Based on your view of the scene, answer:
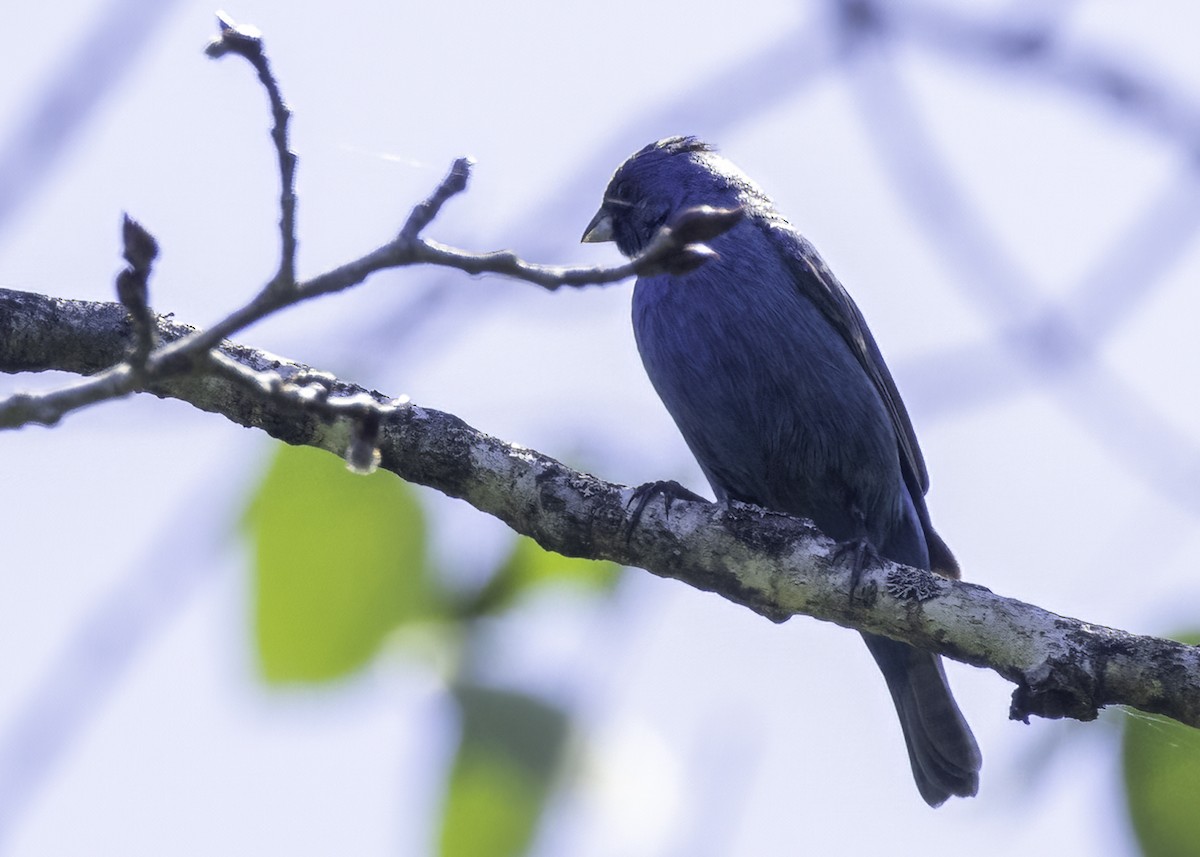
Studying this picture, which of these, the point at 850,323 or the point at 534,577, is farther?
the point at 850,323

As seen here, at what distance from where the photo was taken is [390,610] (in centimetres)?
287

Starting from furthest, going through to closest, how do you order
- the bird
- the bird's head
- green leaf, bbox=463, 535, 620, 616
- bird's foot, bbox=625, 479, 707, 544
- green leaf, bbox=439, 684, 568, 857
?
1. the bird's head
2. the bird
3. bird's foot, bbox=625, 479, 707, 544
4. green leaf, bbox=463, 535, 620, 616
5. green leaf, bbox=439, 684, 568, 857

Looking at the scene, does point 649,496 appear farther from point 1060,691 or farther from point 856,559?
point 1060,691

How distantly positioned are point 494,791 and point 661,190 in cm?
371

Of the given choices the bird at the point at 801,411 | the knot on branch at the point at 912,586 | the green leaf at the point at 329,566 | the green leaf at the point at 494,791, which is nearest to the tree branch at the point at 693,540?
the knot on branch at the point at 912,586

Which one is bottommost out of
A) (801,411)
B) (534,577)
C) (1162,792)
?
(1162,792)

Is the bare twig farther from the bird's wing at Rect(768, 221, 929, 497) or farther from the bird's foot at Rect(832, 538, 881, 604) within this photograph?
the bird's wing at Rect(768, 221, 929, 497)

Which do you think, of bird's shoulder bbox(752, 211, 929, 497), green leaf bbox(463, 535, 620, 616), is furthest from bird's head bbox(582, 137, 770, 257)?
green leaf bbox(463, 535, 620, 616)

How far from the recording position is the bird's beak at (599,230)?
5918 millimetres

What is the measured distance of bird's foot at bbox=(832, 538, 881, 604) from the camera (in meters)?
3.44

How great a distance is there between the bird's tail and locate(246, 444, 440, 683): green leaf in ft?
8.59

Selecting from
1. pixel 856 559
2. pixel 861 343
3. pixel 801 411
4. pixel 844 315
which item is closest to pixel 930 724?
pixel 801 411

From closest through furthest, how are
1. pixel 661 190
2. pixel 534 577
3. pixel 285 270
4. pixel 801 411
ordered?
pixel 285 270 → pixel 534 577 → pixel 801 411 → pixel 661 190

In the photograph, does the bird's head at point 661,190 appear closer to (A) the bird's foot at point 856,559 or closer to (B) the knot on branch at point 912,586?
(A) the bird's foot at point 856,559
